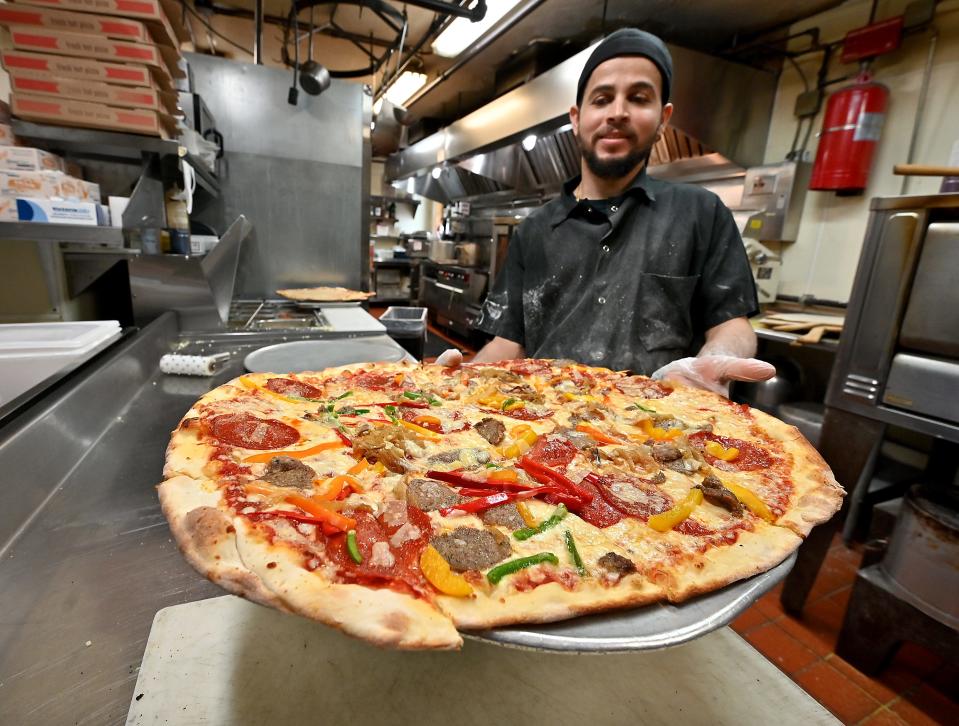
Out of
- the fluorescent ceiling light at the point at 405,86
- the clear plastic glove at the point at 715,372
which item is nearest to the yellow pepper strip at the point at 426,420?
the clear plastic glove at the point at 715,372

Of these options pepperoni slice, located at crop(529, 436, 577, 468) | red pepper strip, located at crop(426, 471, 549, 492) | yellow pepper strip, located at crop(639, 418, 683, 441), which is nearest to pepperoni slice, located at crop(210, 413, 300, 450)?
red pepper strip, located at crop(426, 471, 549, 492)

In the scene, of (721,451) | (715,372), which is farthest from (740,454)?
(715,372)

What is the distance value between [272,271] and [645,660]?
452 cm

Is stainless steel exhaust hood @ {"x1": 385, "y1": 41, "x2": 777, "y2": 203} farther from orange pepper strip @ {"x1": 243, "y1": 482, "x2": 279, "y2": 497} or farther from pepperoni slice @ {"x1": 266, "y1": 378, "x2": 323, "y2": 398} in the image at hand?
orange pepper strip @ {"x1": 243, "y1": 482, "x2": 279, "y2": 497}

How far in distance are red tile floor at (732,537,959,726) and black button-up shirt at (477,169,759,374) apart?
1.30 metres

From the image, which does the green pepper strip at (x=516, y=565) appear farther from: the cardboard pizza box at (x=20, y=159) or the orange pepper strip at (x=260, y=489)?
the cardboard pizza box at (x=20, y=159)

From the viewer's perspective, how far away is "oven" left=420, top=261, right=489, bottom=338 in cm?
805

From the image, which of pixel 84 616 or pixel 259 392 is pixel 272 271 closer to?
pixel 259 392

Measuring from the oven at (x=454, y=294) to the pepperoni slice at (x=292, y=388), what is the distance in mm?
5433

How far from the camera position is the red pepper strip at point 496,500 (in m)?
1.07

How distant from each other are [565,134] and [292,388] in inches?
235

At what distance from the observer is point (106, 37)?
220cm

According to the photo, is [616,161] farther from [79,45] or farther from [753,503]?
[79,45]

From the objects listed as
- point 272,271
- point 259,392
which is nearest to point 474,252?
point 272,271
